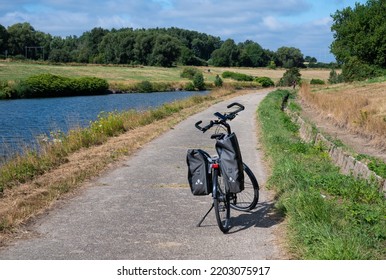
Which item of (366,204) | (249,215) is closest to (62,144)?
(249,215)

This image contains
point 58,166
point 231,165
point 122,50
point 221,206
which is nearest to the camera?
point 231,165

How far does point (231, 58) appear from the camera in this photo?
151500 millimetres

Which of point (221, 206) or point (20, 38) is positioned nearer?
point (221, 206)

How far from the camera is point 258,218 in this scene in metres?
7.05

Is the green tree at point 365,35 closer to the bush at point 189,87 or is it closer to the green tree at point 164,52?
the bush at point 189,87

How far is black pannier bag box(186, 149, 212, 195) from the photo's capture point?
6.27 metres

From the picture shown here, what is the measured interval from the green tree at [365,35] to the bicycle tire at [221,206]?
53.5m

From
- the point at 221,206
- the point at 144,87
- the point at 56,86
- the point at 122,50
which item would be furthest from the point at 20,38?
the point at 221,206

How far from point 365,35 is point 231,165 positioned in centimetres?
5650

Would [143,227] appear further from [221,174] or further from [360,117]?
[360,117]

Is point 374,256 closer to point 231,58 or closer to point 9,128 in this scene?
point 9,128

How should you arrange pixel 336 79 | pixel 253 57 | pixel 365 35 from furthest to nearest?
pixel 253 57
pixel 336 79
pixel 365 35

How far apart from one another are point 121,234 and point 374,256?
2.84 meters

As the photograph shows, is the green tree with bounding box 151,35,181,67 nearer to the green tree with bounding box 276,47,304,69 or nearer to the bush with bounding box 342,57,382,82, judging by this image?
the green tree with bounding box 276,47,304,69
